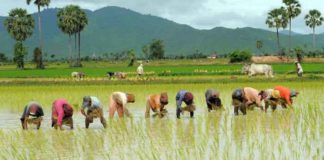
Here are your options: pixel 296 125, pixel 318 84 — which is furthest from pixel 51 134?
pixel 318 84

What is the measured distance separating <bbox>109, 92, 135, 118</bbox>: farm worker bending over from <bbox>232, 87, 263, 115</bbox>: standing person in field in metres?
2.68

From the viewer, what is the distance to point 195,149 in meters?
8.73

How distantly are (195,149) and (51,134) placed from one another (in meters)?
3.73

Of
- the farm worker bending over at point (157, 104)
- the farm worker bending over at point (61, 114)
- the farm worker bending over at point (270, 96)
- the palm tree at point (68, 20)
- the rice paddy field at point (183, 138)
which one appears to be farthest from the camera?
the palm tree at point (68, 20)

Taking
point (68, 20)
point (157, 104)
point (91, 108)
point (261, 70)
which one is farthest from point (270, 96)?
point (68, 20)

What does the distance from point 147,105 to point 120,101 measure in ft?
2.86

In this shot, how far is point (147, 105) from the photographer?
14180 millimetres

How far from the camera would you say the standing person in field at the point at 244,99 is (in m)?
14.3

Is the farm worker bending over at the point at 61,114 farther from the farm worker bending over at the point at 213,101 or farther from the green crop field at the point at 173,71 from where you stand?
the green crop field at the point at 173,71

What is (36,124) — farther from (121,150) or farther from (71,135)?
(121,150)

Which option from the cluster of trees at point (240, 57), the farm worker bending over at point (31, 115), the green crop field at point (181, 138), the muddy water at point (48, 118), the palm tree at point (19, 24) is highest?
the palm tree at point (19, 24)

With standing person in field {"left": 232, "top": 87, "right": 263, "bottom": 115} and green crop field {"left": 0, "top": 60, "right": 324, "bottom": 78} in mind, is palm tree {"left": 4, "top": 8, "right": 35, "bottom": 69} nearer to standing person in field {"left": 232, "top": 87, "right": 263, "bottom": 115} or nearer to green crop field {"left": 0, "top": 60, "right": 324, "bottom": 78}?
green crop field {"left": 0, "top": 60, "right": 324, "bottom": 78}

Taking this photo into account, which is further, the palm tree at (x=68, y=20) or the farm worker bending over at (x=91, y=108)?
the palm tree at (x=68, y=20)

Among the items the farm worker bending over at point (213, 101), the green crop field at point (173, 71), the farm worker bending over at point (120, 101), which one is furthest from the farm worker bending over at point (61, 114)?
the green crop field at point (173, 71)
